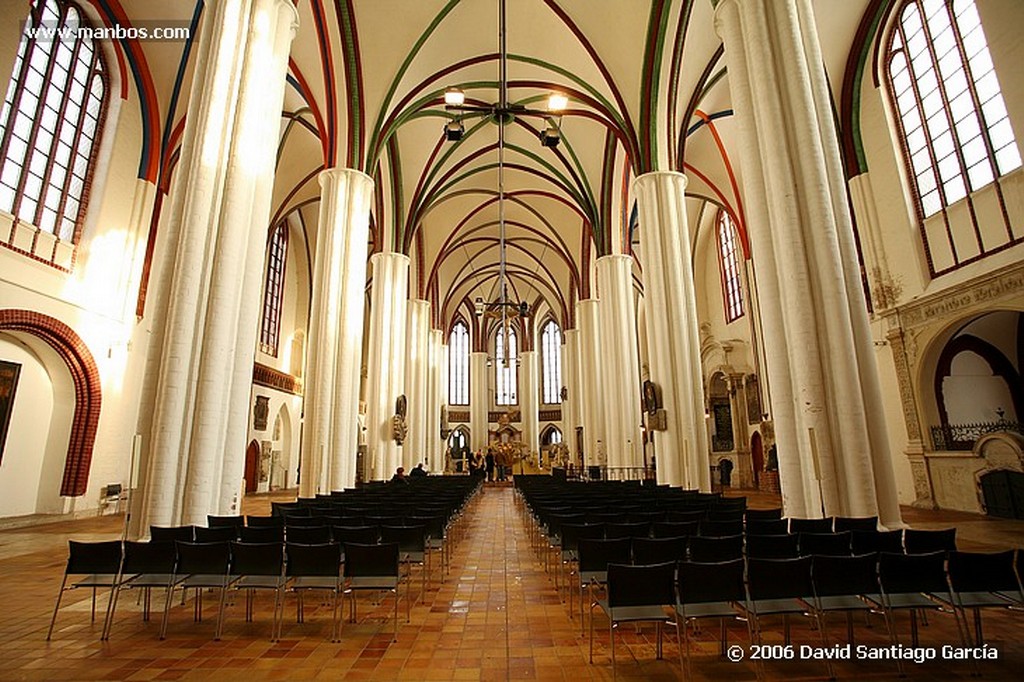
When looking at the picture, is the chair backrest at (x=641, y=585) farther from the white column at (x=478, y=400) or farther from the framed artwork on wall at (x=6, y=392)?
the white column at (x=478, y=400)

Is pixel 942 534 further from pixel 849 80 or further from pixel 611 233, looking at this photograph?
pixel 611 233

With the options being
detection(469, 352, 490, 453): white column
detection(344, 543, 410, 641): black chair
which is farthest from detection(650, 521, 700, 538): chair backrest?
detection(469, 352, 490, 453): white column

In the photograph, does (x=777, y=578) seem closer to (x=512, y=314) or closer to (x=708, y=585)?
(x=708, y=585)

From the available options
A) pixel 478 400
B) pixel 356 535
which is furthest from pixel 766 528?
pixel 478 400

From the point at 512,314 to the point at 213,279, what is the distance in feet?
54.5

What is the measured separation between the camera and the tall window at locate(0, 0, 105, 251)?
970 centimetres

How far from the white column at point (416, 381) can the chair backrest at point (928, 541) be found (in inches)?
673

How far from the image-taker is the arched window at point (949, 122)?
31.5 feet

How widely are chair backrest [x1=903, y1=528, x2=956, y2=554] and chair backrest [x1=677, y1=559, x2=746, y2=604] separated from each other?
69.7 inches

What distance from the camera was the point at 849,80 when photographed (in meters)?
12.6

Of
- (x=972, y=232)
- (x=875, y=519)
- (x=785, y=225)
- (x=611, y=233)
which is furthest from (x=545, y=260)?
(x=875, y=519)

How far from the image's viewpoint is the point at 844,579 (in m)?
3.39

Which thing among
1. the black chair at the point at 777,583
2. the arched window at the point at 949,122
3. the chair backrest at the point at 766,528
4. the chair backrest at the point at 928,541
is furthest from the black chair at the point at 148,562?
the arched window at the point at 949,122

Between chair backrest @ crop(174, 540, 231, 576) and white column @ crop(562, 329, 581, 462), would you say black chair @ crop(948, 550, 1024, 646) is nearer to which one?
chair backrest @ crop(174, 540, 231, 576)
